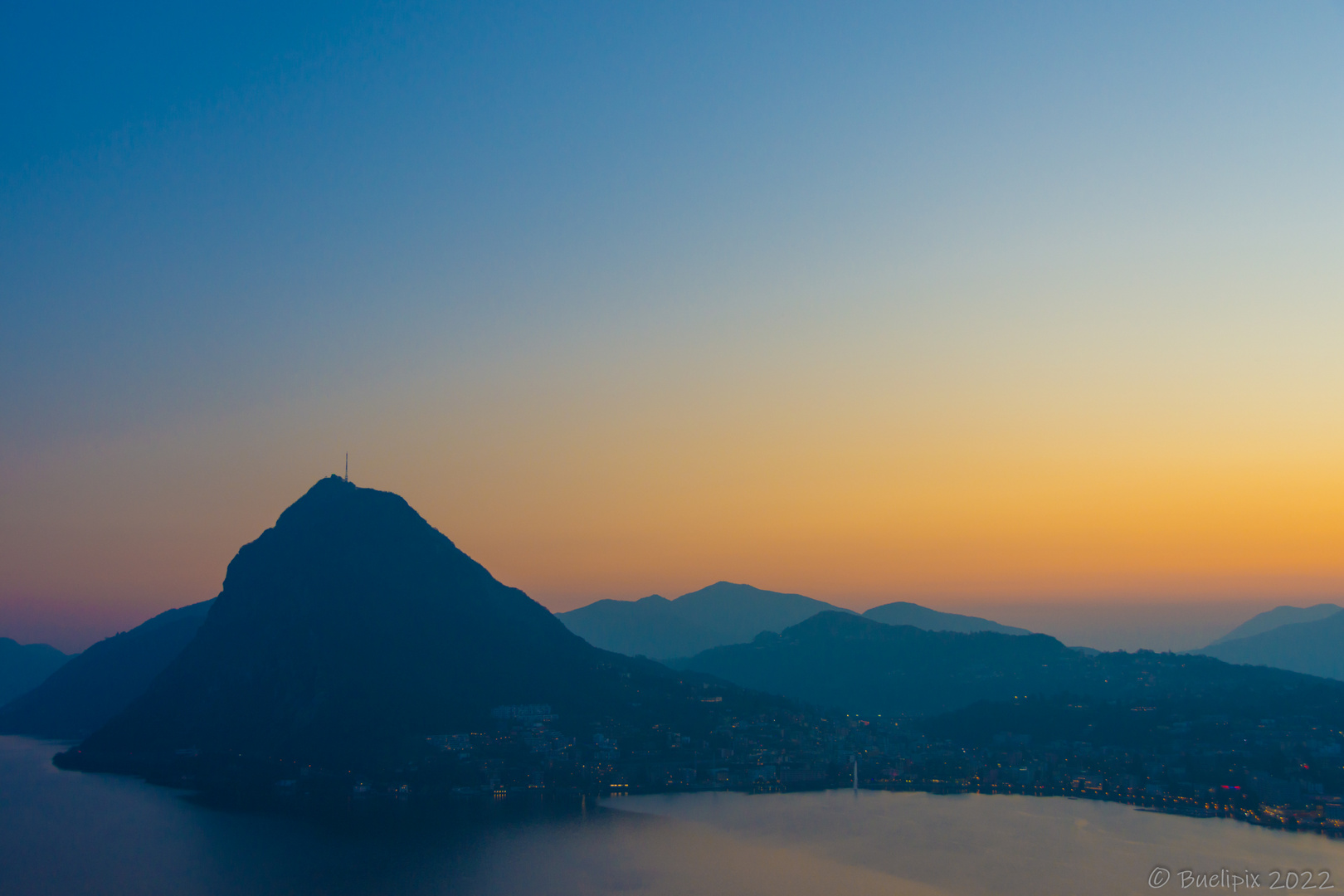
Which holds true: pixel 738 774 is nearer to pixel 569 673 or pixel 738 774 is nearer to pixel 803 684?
pixel 569 673

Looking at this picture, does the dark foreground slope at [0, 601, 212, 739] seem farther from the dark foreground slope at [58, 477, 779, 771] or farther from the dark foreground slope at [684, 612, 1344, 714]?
the dark foreground slope at [684, 612, 1344, 714]

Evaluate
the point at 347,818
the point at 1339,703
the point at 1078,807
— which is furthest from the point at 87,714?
the point at 1339,703

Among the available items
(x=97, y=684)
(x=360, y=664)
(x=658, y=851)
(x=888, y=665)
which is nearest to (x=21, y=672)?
(x=97, y=684)

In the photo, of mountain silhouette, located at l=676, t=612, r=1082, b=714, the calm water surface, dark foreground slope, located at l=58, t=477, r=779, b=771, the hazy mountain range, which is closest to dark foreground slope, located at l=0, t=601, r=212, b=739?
the hazy mountain range

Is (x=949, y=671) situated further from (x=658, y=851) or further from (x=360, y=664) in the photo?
(x=658, y=851)

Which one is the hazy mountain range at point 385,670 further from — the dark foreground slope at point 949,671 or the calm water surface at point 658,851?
the calm water surface at point 658,851

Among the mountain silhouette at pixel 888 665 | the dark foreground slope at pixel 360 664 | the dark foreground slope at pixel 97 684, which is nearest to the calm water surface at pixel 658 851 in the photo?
the dark foreground slope at pixel 360 664
